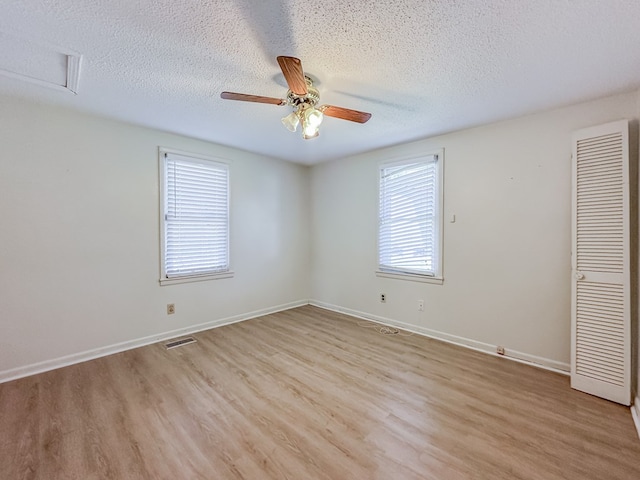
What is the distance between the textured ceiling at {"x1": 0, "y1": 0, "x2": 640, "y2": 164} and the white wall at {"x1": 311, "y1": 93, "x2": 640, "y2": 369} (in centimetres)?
26

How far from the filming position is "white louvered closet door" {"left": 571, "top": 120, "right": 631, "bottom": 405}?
6.78ft

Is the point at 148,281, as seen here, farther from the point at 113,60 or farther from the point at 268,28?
the point at 268,28

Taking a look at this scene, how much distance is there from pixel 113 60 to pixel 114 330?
101 inches

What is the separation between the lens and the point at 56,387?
229cm

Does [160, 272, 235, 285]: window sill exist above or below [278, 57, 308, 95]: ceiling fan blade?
below

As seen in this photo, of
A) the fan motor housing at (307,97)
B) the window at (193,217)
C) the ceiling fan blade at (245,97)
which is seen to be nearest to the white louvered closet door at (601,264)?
the fan motor housing at (307,97)

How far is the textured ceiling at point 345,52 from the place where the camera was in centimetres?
144

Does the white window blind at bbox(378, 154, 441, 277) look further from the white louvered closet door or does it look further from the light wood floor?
the white louvered closet door

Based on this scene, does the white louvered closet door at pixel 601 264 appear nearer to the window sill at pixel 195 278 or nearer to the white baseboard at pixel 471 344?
the white baseboard at pixel 471 344

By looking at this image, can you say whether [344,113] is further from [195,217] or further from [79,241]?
[79,241]

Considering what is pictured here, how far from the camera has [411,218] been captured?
3.58m

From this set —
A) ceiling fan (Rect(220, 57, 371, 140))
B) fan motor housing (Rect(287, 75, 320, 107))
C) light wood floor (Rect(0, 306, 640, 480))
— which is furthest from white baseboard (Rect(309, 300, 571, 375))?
fan motor housing (Rect(287, 75, 320, 107))

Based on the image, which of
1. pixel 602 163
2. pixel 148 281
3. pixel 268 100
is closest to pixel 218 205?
pixel 148 281

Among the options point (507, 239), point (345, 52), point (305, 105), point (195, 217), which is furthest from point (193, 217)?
point (507, 239)
